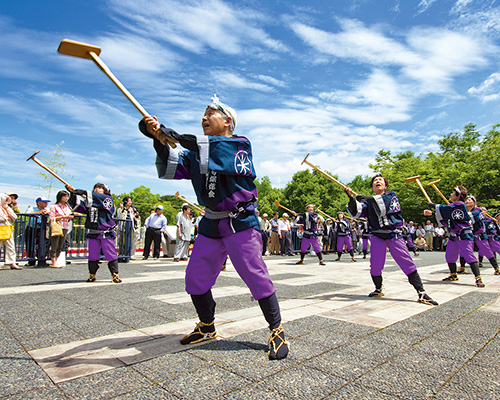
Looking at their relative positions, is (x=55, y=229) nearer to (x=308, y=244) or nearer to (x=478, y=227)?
(x=308, y=244)

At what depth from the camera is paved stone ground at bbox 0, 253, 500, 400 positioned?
213 cm

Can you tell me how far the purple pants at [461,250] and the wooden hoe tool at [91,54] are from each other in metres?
6.64

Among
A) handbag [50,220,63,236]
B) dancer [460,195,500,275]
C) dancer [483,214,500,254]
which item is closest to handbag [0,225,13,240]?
handbag [50,220,63,236]

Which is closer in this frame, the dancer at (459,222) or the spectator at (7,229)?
the dancer at (459,222)

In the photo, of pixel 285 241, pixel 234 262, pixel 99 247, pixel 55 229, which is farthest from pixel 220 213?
pixel 285 241

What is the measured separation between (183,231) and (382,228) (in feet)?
27.4

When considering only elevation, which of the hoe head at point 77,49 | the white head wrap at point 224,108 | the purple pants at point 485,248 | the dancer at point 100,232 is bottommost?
the purple pants at point 485,248

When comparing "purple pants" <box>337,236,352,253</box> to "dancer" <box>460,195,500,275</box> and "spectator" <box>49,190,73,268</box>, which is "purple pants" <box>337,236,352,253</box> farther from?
"spectator" <box>49,190,73,268</box>

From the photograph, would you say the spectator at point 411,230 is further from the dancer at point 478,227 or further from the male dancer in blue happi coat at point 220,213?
the male dancer in blue happi coat at point 220,213

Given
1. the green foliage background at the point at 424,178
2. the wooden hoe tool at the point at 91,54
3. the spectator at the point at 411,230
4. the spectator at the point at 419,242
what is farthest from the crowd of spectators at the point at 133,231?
the green foliage background at the point at 424,178

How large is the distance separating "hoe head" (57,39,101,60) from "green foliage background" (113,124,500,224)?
99.2ft

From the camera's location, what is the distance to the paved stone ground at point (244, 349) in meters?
2.13

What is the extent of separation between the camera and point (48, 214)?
9.91 m

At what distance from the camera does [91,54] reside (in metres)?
2.80
